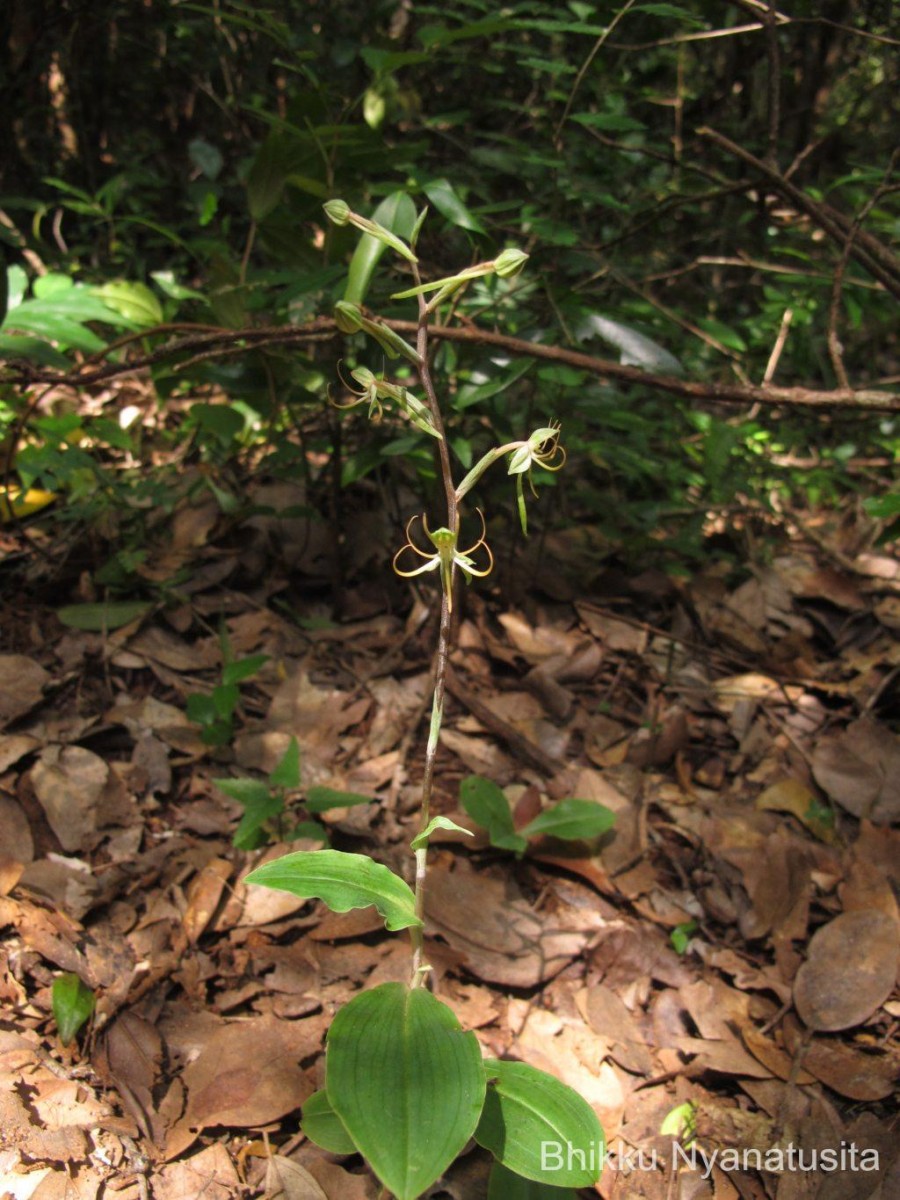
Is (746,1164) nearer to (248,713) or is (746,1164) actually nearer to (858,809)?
(858,809)

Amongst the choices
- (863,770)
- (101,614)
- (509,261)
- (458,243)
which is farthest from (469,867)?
(458,243)

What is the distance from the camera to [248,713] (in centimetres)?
240

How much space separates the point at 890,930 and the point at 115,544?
2.31 meters

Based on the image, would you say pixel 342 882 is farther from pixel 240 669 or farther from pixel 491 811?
pixel 240 669

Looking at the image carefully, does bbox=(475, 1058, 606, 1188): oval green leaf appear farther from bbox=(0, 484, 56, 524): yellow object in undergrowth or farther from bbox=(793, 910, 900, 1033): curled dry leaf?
bbox=(0, 484, 56, 524): yellow object in undergrowth

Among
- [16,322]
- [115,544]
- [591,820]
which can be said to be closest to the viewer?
[591,820]

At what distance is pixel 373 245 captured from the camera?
5.74 feet

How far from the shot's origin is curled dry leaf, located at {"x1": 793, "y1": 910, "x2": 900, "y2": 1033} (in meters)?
1.84

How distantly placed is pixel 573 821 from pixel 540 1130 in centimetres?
83

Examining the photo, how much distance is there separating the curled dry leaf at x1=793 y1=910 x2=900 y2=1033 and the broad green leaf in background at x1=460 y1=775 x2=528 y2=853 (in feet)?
2.22

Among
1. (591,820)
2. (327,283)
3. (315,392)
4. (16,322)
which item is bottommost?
(591,820)

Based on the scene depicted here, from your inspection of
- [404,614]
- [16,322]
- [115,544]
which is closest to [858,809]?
[404,614]

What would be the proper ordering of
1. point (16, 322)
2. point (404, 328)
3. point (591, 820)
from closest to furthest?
point (404, 328) < point (591, 820) < point (16, 322)

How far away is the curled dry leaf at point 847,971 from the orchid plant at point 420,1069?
740 mm
